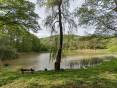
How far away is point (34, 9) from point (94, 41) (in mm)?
6646

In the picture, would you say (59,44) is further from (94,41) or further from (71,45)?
(94,41)

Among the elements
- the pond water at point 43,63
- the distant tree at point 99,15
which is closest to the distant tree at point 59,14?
the distant tree at point 99,15

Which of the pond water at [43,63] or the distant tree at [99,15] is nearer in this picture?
the distant tree at [99,15]

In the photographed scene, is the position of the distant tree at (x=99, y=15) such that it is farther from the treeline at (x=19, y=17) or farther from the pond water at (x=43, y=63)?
the pond water at (x=43, y=63)

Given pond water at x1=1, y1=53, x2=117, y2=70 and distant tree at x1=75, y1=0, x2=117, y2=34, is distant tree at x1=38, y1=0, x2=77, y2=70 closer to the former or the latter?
distant tree at x1=75, y1=0, x2=117, y2=34

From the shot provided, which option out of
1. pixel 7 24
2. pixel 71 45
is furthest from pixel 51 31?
pixel 7 24

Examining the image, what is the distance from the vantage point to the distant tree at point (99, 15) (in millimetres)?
20681

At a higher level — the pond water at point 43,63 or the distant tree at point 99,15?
the distant tree at point 99,15

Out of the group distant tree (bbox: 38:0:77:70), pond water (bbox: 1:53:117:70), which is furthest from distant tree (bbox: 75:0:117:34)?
pond water (bbox: 1:53:117:70)

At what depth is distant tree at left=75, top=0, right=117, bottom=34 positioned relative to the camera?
20681 mm

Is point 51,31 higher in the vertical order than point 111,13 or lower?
lower

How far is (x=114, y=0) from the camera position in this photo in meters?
20.3

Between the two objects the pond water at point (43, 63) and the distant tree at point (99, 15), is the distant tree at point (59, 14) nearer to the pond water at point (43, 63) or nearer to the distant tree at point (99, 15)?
the distant tree at point (99, 15)

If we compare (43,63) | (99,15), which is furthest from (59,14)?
(43,63)
